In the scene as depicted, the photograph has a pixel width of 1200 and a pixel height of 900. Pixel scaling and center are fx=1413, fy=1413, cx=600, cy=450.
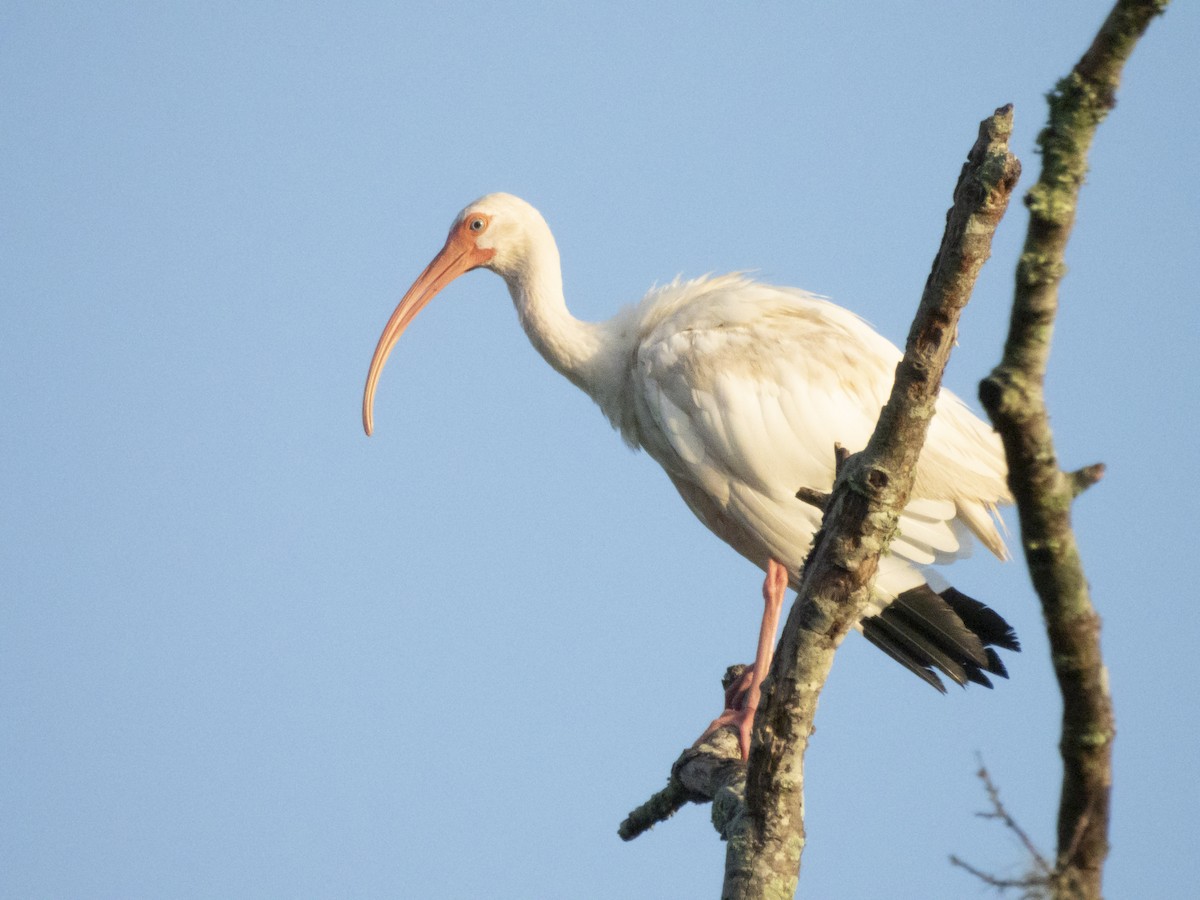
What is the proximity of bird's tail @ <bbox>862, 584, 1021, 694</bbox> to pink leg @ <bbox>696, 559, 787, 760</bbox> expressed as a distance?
49cm

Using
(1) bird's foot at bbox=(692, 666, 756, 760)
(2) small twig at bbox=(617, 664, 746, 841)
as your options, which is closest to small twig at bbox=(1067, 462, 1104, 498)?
(2) small twig at bbox=(617, 664, 746, 841)

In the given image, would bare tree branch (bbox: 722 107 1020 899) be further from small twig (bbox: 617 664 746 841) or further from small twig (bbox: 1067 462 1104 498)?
small twig (bbox: 617 664 746 841)

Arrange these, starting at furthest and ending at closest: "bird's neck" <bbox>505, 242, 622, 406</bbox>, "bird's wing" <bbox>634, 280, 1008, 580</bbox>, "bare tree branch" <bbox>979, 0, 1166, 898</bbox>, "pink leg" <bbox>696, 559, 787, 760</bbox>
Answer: "bird's neck" <bbox>505, 242, 622, 406</bbox>
"bird's wing" <bbox>634, 280, 1008, 580</bbox>
"pink leg" <bbox>696, 559, 787, 760</bbox>
"bare tree branch" <bbox>979, 0, 1166, 898</bbox>

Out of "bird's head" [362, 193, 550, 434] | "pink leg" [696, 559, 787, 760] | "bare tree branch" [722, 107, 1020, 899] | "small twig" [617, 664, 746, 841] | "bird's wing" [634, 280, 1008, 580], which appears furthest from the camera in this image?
"bird's head" [362, 193, 550, 434]

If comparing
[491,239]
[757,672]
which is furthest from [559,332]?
[757,672]

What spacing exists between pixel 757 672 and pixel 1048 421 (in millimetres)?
4717

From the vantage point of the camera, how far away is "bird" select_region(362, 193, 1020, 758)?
7.20 metres

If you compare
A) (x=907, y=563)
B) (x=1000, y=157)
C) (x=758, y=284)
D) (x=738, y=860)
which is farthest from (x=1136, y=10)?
(x=758, y=284)

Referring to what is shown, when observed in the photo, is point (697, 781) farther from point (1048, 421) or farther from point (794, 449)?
point (1048, 421)

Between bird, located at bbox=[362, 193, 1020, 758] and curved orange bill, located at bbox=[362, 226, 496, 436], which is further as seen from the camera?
curved orange bill, located at bbox=[362, 226, 496, 436]

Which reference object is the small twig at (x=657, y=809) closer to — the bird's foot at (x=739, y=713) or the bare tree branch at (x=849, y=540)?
the bird's foot at (x=739, y=713)

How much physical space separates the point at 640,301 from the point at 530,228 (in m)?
1.01

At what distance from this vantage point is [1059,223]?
2697 millimetres

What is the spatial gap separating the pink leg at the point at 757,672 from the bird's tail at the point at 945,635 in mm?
490
